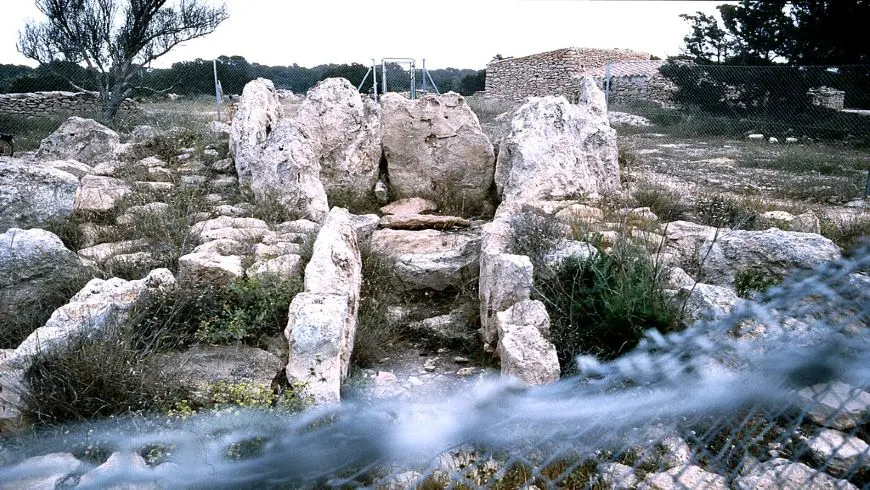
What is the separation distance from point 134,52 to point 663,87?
13753 mm

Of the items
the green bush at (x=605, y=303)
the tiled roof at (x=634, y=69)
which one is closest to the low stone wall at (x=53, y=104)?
the green bush at (x=605, y=303)

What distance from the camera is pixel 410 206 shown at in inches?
304

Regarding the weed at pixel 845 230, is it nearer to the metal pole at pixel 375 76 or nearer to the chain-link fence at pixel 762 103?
the chain-link fence at pixel 762 103

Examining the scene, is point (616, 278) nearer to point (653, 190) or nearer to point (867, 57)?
point (653, 190)

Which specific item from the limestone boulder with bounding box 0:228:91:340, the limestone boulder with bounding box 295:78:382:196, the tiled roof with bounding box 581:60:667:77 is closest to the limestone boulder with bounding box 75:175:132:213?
the limestone boulder with bounding box 0:228:91:340

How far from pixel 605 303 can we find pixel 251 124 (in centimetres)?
538

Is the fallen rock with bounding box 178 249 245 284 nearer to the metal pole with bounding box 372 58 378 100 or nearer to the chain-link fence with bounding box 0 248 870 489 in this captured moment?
the chain-link fence with bounding box 0 248 870 489

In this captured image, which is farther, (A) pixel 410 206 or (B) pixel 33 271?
(A) pixel 410 206

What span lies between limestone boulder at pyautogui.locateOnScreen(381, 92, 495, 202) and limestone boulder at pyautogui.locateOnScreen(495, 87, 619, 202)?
32 cm

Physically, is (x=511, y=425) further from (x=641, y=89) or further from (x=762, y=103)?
(x=641, y=89)

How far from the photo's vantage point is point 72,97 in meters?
15.6

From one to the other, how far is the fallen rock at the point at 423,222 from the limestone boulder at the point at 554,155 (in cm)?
61

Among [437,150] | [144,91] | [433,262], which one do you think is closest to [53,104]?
[144,91]

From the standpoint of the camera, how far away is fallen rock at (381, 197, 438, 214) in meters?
7.63
